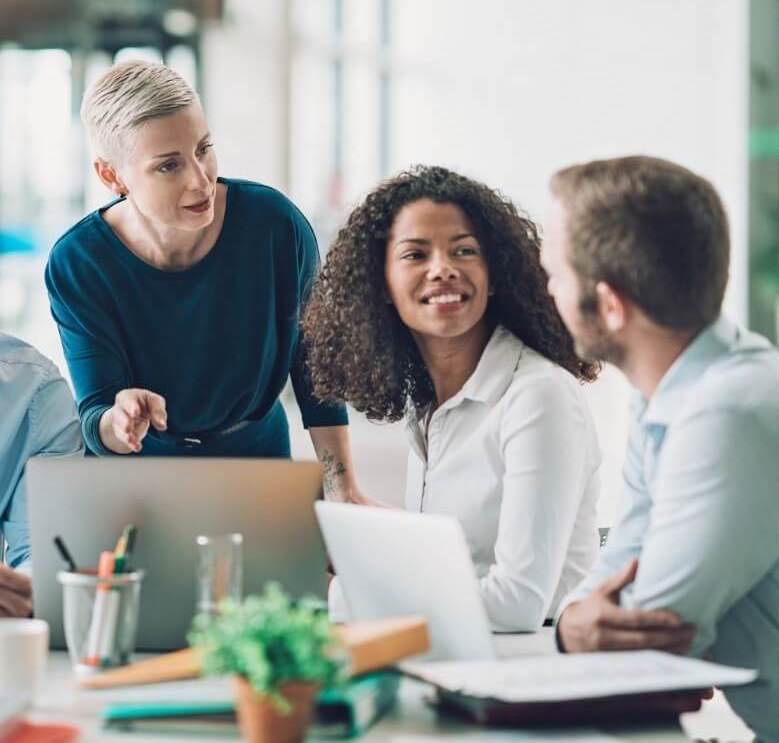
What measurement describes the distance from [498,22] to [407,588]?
7.43m

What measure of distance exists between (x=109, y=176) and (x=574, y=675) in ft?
4.88

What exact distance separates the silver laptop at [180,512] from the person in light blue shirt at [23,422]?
0.48 meters

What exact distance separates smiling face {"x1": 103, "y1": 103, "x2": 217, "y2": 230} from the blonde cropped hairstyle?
2 centimetres

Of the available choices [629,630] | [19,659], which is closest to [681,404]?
[629,630]

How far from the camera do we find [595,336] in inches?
65.1

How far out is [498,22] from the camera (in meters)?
8.52

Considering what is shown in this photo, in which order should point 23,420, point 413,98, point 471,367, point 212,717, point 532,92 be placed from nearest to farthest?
point 212,717 → point 23,420 → point 471,367 → point 532,92 → point 413,98

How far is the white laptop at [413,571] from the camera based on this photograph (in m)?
1.42

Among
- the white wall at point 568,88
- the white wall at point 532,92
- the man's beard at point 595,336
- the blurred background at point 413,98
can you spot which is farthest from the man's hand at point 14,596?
the white wall at point 568,88

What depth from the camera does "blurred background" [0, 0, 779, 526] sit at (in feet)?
22.1

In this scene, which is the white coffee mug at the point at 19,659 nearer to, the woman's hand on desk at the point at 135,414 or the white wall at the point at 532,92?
the woman's hand on desk at the point at 135,414

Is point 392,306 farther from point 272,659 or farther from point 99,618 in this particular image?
point 272,659

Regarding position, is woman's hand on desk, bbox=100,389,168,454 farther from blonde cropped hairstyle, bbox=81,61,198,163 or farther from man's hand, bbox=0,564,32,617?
blonde cropped hairstyle, bbox=81,61,198,163

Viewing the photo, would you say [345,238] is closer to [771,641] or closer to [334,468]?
[334,468]
